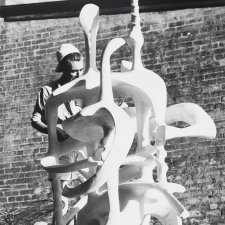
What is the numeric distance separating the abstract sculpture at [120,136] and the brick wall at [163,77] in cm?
447

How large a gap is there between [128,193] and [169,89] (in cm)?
516

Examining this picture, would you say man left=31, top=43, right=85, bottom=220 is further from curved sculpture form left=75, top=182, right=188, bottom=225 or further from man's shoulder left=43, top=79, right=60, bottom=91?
curved sculpture form left=75, top=182, right=188, bottom=225

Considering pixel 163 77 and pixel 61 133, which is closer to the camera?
pixel 61 133

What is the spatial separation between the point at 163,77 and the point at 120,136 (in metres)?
5.48

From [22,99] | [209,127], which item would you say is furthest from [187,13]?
[209,127]

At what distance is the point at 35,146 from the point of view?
931 cm

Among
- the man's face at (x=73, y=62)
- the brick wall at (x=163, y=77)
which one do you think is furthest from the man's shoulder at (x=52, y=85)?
the brick wall at (x=163, y=77)

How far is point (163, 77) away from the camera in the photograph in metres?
8.91

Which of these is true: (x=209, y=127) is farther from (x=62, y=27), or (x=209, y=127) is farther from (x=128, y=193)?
(x=62, y=27)

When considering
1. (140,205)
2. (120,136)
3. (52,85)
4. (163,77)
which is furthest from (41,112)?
(163,77)

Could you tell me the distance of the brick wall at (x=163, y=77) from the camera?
838cm

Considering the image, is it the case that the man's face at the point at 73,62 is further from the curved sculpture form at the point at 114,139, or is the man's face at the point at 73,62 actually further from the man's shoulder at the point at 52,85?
the curved sculpture form at the point at 114,139

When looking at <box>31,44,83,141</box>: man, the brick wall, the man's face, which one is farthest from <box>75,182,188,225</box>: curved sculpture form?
the brick wall

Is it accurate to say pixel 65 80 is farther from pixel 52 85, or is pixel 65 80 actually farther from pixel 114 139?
pixel 114 139
